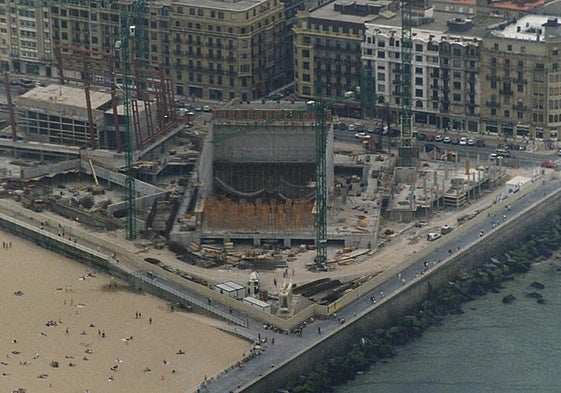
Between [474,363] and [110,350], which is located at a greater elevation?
[110,350]

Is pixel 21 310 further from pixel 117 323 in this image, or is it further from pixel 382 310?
pixel 382 310

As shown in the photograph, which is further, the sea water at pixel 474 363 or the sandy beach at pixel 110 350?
the sea water at pixel 474 363

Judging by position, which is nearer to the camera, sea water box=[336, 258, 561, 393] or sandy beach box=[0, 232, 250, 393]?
sandy beach box=[0, 232, 250, 393]

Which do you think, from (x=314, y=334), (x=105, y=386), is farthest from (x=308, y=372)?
(x=105, y=386)

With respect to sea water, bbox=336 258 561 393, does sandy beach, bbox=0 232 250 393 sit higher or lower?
higher

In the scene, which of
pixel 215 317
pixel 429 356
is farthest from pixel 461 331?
pixel 215 317

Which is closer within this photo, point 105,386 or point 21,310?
point 105,386

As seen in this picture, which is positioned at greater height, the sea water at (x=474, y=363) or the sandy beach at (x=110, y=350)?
the sandy beach at (x=110, y=350)

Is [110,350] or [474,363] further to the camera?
[474,363]

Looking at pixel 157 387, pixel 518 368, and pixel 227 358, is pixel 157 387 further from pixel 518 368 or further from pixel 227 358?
pixel 518 368
